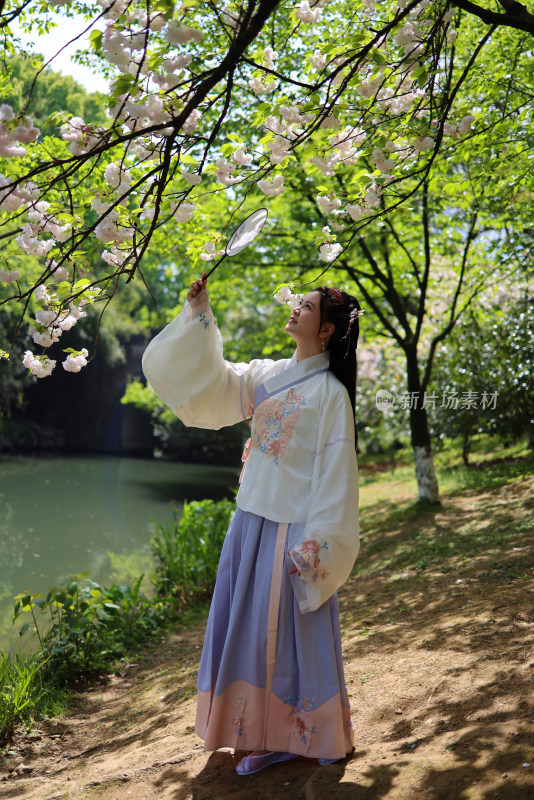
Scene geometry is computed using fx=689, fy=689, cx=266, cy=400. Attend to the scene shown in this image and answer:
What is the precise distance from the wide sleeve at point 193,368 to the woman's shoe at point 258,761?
108 cm

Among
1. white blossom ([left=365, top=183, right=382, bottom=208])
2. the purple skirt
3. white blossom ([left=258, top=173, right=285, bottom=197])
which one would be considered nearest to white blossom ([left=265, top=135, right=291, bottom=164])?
white blossom ([left=258, top=173, right=285, bottom=197])

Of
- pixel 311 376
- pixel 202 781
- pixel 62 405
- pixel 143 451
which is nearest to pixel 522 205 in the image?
pixel 311 376

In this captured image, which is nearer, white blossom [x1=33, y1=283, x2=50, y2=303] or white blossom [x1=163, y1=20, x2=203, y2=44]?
white blossom [x1=163, y1=20, x2=203, y2=44]

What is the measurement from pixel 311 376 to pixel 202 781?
4.38ft

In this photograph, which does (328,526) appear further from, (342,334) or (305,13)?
(305,13)

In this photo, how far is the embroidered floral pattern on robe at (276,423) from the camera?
2244 millimetres

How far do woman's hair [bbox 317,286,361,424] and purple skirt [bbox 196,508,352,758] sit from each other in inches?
21.7

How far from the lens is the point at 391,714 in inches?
96.7

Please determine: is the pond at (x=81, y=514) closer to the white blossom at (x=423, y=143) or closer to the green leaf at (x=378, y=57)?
the white blossom at (x=423, y=143)

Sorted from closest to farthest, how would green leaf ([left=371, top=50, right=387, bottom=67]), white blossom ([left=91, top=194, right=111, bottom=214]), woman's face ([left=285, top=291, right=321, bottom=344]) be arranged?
1. green leaf ([left=371, top=50, right=387, bottom=67])
2. white blossom ([left=91, top=194, right=111, bottom=214])
3. woman's face ([left=285, top=291, right=321, bottom=344])

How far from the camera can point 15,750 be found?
287cm

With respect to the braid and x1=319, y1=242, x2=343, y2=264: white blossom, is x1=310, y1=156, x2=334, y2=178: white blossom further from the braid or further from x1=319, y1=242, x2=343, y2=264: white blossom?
the braid

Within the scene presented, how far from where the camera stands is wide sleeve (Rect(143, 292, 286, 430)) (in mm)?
2320

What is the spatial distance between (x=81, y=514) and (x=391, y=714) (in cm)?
Answer: 868
